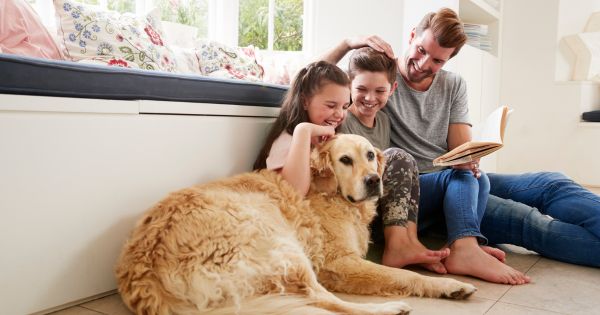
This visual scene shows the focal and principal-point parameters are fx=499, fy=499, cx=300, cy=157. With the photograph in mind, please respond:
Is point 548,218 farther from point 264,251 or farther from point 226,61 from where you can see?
point 226,61

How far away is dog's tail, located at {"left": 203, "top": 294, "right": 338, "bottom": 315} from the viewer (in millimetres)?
1201

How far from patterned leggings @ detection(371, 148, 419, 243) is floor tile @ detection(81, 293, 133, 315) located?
0.97m

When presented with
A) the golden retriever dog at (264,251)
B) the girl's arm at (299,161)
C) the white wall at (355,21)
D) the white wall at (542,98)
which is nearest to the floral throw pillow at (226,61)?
the white wall at (355,21)

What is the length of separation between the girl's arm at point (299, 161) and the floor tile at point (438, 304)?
0.40m

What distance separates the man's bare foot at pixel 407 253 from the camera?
1811 millimetres

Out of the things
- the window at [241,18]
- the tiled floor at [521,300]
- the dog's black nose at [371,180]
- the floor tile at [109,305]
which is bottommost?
the floor tile at [109,305]

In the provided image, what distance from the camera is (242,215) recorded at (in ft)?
4.60

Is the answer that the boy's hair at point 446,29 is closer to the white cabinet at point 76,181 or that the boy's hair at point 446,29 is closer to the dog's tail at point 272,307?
the white cabinet at point 76,181

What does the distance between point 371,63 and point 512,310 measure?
105 cm

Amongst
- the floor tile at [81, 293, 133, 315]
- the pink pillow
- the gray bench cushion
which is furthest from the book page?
the pink pillow

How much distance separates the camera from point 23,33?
6.44ft

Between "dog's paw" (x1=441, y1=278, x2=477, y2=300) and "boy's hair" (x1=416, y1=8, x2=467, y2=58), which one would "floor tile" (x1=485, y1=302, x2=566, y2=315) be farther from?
"boy's hair" (x1=416, y1=8, x2=467, y2=58)

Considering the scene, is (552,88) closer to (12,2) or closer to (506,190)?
(506,190)

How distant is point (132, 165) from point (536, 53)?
4787 millimetres
